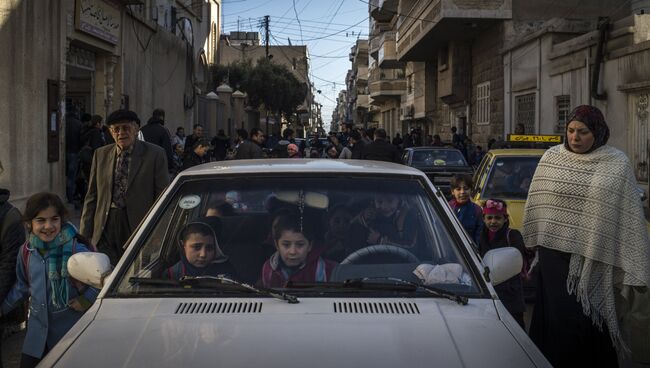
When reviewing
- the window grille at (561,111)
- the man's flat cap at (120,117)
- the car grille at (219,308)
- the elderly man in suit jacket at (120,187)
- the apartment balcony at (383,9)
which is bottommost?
the car grille at (219,308)

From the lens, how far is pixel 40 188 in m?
12.3

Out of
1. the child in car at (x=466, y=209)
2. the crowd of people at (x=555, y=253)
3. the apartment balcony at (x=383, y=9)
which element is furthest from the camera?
the apartment balcony at (x=383, y=9)

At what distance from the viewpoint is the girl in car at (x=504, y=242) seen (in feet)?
15.5

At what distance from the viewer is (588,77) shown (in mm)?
15586

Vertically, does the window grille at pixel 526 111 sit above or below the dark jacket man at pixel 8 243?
above

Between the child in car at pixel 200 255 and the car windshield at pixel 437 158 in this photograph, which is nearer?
the child in car at pixel 200 255

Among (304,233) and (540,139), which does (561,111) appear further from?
(304,233)

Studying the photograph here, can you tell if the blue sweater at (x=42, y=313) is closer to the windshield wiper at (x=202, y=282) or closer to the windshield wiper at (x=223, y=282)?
the windshield wiper at (x=202, y=282)

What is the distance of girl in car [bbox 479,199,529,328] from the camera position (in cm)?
472

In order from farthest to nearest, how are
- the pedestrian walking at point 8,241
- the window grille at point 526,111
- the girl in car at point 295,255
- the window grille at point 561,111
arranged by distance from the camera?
the window grille at point 526,111
the window grille at point 561,111
the pedestrian walking at point 8,241
the girl in car at point 295,255

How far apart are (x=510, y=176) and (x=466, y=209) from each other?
2.50m

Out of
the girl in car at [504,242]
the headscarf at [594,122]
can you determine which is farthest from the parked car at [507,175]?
the headscarf at [594,122]

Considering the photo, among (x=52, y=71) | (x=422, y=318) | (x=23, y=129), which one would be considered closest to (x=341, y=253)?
(x=422, y=318)

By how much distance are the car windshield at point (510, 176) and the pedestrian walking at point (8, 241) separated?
530cm
